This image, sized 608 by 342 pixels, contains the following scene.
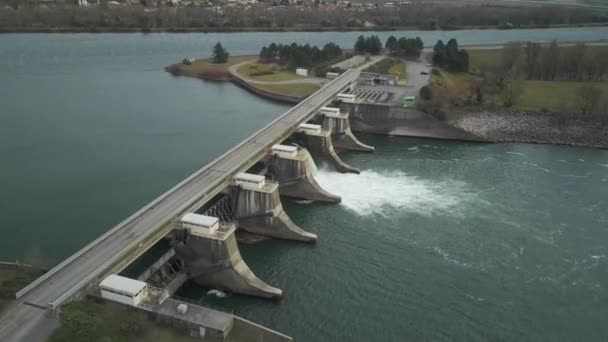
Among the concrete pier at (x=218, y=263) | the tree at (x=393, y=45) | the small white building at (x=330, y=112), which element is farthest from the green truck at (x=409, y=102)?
A: the concrete pier at (x=218, y=263)

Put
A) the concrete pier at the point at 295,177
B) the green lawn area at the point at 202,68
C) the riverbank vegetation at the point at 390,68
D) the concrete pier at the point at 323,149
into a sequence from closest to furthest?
the concrete pier at the point at 295,177 → the concrete pier at the point at 323,149 → the riverbank vegetation at the point at 390,68 → the green lawn area at the point at 202,68

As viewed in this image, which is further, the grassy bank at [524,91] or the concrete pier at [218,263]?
the grassy bank at [524,91]

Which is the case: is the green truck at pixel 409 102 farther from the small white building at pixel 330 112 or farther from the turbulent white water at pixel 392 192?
the turbulent white water at pixel 392 192

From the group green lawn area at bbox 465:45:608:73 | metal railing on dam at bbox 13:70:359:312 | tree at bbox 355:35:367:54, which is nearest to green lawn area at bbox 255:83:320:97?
tree at bbox 355:35:367:54

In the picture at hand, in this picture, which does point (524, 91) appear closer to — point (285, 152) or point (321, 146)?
point (321, 146)

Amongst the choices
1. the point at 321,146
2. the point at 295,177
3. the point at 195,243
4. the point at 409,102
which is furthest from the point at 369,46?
the point at 195,243

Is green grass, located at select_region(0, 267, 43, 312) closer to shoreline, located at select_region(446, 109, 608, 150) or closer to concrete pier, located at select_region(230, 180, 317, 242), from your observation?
concrete pier, located at select_region(230, 180, 317, 242)

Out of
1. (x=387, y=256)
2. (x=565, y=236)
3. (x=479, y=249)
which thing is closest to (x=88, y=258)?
(x=387, y=256)
